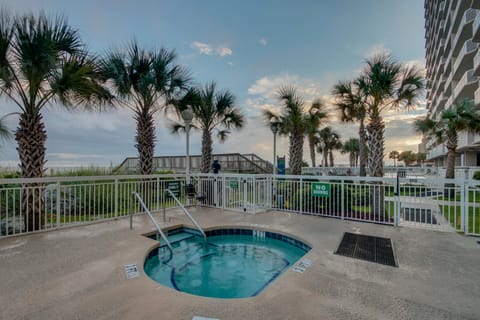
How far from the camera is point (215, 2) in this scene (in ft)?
26.0

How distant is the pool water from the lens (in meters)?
2.95

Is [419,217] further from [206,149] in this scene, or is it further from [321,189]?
[206,149]

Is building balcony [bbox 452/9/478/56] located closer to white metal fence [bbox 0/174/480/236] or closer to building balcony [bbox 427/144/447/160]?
building balcony [bbox 427/144/447/160]

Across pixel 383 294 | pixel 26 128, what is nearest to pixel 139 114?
pixel 26 128

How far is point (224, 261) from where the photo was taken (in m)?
3.77

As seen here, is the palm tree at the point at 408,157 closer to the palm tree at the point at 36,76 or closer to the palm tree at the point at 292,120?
the palm tree at the point at 292,120

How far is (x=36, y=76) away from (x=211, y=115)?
5.45 m

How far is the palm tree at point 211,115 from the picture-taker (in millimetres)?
8523

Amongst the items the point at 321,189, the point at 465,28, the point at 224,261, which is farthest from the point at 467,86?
the point at 224,261

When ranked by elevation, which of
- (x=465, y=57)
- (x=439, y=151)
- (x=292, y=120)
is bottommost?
(x=439, y=151)

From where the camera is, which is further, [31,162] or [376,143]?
[376,143]

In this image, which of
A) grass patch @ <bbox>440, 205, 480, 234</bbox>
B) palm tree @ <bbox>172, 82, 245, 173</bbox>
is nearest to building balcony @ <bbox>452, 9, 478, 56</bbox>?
grass patch @ <bbox>440, 205, 480, 234</bbox>

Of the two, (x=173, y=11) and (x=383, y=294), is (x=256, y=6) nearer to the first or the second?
(x=173, y=11)

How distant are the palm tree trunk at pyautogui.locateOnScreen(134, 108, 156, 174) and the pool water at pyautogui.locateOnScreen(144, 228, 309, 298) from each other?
2954 millimetres
